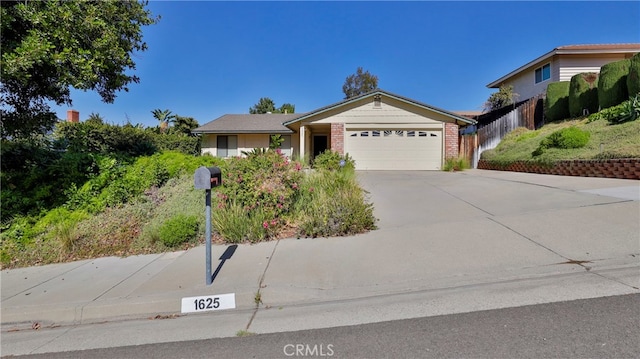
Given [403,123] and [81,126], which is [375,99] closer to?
[403,123]

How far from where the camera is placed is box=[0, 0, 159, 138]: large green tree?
5.72m

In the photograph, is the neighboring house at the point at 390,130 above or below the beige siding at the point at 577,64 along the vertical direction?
below

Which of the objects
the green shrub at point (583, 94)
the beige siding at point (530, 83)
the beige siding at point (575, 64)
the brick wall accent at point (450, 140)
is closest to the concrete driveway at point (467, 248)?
the brick wall accent at point (450, 140)

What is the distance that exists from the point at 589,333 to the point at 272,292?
311 cm

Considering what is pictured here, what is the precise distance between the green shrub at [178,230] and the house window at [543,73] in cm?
2558

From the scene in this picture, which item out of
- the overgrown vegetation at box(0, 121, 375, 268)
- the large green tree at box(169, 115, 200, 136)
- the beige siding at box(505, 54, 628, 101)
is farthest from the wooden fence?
the large green tree at box(169, 115, 200, 136)

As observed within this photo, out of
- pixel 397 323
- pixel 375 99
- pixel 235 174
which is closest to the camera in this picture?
pixel 397 323

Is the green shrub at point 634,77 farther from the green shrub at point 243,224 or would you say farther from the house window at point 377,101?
the green shrub at point 243,224

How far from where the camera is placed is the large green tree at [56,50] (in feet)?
18.8

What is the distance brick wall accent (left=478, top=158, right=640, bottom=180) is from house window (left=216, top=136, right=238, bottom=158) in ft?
55.6

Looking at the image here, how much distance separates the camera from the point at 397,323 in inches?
123

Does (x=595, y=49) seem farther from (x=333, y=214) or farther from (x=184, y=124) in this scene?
(x=184, y=124)

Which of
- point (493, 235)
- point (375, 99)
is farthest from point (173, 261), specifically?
point (375, 99)

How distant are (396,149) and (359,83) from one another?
30.3m
